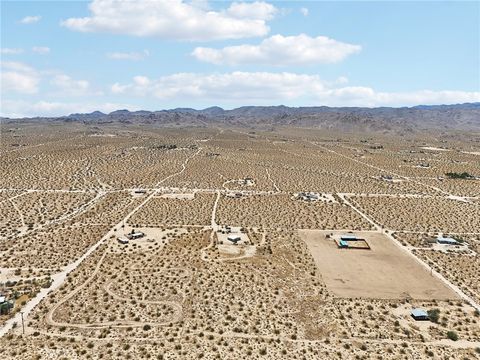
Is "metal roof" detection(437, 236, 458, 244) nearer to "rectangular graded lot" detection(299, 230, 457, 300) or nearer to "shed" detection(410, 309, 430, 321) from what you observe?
"rectangular graded lot" detection(299, 230, 457, 300)

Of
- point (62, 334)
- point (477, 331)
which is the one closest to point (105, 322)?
point (62, 334)

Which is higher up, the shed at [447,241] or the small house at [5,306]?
the small house at [5,306]

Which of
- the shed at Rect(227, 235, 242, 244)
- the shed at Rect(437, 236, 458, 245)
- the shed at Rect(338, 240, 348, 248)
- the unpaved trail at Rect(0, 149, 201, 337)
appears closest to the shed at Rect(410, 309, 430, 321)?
the shed at Rect(338, 240, 348, 248)

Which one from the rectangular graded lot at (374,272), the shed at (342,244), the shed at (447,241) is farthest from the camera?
the shed at (447,241)

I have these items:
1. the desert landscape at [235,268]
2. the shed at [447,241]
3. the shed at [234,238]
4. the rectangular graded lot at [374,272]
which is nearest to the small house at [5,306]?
the desert landscape at [235,268]

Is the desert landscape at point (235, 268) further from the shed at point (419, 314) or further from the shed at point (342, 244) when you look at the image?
the shed at point (419, 314)

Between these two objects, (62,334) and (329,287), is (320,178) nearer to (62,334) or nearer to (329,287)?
(329,287)
